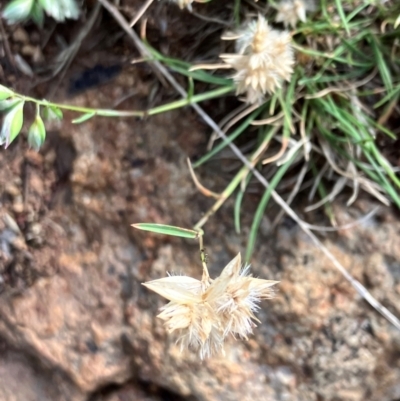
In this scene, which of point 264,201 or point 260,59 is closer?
point 260,59

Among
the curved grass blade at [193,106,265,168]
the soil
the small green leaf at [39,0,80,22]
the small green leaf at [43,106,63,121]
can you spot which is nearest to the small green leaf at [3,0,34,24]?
the small green leaf at [39,0,80,22]

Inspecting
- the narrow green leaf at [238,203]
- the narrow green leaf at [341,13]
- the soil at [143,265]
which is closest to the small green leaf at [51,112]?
the soil at [143,265]

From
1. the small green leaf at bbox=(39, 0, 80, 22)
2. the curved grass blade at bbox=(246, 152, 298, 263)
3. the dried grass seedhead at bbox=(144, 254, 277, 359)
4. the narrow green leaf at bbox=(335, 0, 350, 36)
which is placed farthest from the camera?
the curved grass blade at bbox=(246, 152, 298, 263)

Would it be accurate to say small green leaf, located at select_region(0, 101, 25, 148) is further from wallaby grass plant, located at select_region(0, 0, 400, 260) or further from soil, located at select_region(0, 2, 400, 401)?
soil, located at select_region(0, 2, 400, 401)

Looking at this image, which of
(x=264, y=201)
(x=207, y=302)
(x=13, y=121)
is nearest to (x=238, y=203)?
(x=264, y=201)

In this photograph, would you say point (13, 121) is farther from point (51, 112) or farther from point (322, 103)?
point (322, 103)

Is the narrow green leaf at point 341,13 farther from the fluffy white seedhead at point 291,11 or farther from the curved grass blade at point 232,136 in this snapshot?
the curved grass blade at point 232,136
